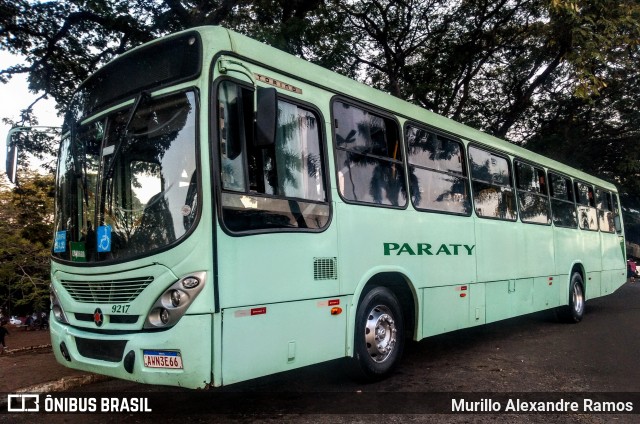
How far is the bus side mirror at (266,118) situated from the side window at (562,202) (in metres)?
7.47

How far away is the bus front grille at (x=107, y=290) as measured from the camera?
3.98 metres

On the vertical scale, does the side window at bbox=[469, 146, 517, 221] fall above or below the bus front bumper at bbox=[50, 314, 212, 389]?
above

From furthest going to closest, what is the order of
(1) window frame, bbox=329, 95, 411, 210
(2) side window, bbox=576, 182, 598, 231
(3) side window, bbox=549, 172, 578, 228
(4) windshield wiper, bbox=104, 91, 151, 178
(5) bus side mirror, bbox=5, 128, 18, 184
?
(2) side window, bbox=576, 182, 598, 231 < (3) side window, bbox=549, 172, 578, 228 < (1) window frame, bbox=329, 95, 411, 210 < (5) bus side mirror, bbox=5, 128, 18, 184 < (4) windshield wiper, bbox=104, 91, 151, 178

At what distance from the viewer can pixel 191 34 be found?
4180 mm

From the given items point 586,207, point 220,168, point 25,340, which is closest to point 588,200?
point 586,207

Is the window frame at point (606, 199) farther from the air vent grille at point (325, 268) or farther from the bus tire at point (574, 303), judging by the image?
the air vent grille at point (325, 268)

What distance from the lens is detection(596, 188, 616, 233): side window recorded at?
1257cm

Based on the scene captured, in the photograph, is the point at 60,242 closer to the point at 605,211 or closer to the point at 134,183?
the point at 134,183

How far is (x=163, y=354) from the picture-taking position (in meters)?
3.74

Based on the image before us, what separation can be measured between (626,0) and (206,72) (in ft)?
33.7

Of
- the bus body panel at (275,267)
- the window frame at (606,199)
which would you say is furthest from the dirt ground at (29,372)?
the window frame at (606,199)

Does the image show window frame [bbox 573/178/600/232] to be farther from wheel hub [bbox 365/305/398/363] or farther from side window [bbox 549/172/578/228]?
wheel hub [bbox 365/305/398/363]

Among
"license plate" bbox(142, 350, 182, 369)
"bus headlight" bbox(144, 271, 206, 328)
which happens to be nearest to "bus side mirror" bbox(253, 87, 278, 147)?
"bus headlight" bbox(144, 271, 206, 328)

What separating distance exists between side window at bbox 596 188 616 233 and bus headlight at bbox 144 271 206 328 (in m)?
11.5
